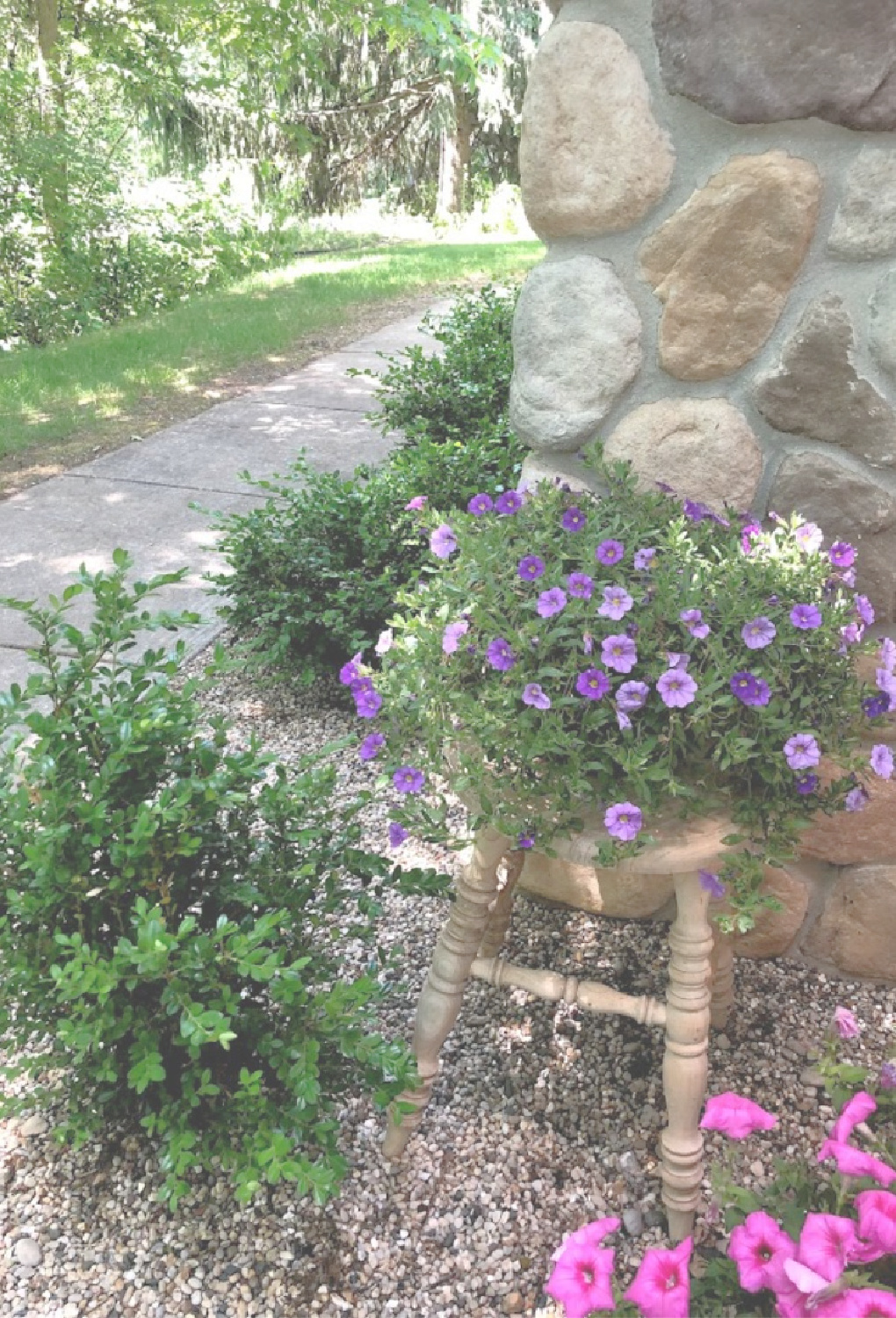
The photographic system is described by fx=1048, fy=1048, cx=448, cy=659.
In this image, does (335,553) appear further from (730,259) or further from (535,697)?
(535,697)

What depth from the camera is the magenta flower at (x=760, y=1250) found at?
3.47ft

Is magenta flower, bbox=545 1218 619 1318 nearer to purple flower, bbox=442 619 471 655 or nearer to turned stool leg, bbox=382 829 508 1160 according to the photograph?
turned stool leg, bbox=382 829 508 1160

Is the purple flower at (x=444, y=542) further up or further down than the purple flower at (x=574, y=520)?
further down

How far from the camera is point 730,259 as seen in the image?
1.43 m

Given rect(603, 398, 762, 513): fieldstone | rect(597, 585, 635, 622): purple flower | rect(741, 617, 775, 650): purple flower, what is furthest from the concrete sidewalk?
rect(741, 617, 775, 650): purple flower

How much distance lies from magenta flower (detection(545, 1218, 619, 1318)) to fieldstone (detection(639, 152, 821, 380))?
1132mm

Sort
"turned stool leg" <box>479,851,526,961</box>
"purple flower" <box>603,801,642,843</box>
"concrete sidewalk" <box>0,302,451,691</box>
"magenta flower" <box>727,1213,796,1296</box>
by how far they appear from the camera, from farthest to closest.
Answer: "concrete sidewalk" <box>0,302,451,691</box> → "turned stool leg" <box>479,851,526,961</box> → "purple flower" <box>603,801,642,843</box> → "magenta flower" <box>727,1213,796,1296</box>

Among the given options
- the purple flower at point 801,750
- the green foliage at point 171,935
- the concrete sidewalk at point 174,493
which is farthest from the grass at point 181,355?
the purple flower at point 801,750

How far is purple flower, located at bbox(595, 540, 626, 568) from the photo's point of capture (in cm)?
134

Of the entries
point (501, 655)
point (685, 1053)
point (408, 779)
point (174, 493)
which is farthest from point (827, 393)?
point (174, 493)

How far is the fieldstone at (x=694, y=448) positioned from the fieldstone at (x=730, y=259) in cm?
6

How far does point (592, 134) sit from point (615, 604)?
662 mm

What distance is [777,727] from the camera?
1238 mm

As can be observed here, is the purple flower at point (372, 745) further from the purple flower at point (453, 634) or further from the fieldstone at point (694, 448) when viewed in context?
the fieldstone at point (694, 448)
